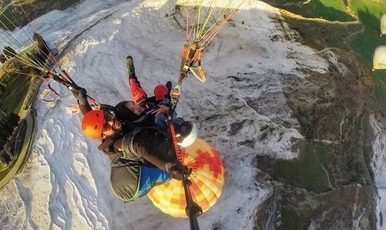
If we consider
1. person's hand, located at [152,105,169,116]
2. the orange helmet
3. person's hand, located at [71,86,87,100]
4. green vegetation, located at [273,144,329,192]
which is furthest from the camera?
green vegetation, located at [273,144,329,192]

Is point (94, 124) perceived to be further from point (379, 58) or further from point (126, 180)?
point (379, 58)

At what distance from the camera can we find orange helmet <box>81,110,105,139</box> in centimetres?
673

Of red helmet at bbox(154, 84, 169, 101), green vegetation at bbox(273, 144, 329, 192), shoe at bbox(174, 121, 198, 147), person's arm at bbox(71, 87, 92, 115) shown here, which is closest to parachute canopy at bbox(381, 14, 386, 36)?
green vegetation at bbox(273, 144, 329, 192)

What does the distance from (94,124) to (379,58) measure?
948cm

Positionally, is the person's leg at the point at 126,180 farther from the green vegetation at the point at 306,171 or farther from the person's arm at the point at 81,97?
the green vegetation at the point at 306,171

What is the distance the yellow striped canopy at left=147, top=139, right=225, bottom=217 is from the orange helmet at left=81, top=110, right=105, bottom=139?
2.10m

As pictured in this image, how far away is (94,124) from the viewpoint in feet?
22.1

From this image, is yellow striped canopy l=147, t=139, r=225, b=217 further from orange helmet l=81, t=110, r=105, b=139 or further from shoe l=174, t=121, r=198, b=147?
orange helmet l=81, t=110, r=105, b=139

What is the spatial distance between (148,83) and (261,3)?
14.1ft

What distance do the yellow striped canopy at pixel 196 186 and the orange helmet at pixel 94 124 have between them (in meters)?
2.10

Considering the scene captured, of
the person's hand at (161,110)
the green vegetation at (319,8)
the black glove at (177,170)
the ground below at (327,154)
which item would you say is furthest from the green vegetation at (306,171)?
the green vegetation at (319,8)

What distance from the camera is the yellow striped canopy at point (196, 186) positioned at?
8422 mm

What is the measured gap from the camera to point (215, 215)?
9141 millimetres

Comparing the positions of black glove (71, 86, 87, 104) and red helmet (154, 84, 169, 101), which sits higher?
black glove (71, 86, 87, 104)
